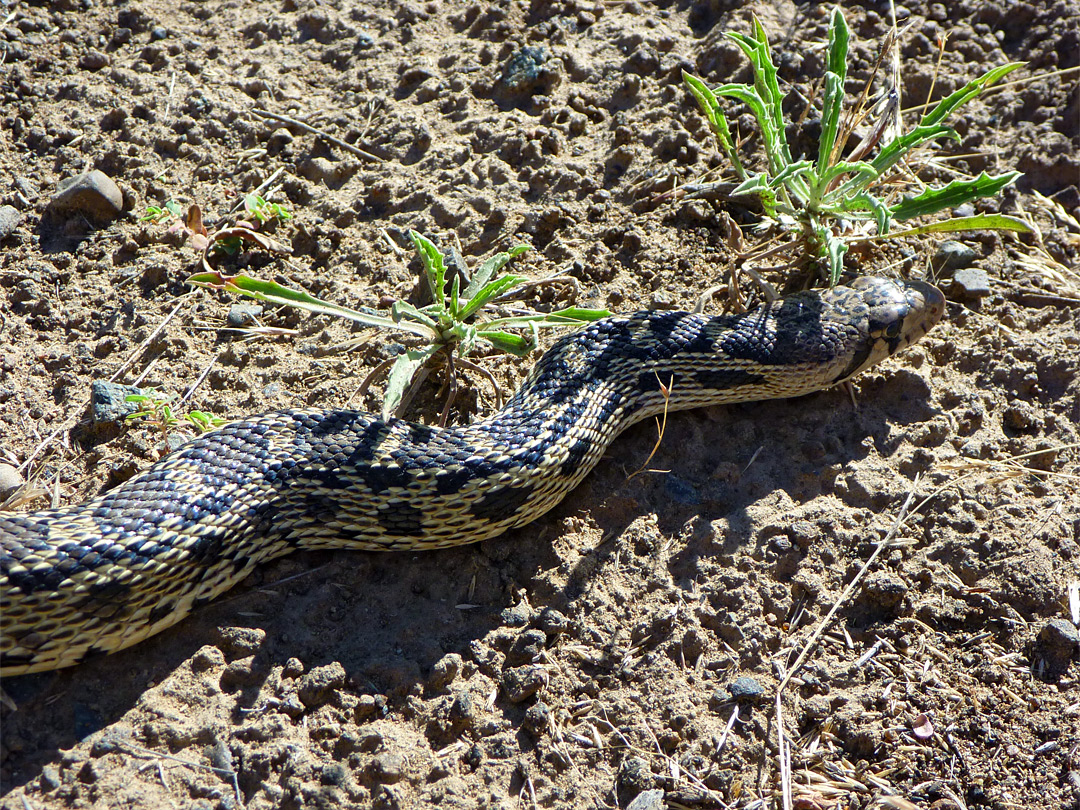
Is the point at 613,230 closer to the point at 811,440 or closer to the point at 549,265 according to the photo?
the point at 549,265

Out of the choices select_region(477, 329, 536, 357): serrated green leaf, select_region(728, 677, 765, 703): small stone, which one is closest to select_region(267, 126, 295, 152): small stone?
select_region(477, 329, 536, 357): serrated green leaf

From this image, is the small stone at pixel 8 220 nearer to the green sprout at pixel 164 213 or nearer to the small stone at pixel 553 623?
the green sprout at pixel 164 213

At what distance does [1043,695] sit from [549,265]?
11.3 ft

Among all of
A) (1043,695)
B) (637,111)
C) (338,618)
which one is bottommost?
(1043,695)

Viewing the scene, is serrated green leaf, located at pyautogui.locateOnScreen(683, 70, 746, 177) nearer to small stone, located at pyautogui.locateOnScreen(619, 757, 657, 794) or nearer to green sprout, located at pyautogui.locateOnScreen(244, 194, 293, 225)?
green sprout, located at pyautogui.locateOnScreen(244, 194, 293, 225)

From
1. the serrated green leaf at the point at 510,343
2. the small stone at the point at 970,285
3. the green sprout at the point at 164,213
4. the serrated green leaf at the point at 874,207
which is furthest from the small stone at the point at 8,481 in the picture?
the small stone at the point at 970,285

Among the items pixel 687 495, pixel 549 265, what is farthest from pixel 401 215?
pixel 687 495

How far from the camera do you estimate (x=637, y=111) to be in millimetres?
5617

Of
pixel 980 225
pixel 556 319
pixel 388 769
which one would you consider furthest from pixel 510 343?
pixel 980 225

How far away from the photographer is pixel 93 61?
5520 millimetres

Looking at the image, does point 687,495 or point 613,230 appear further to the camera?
point 613,230

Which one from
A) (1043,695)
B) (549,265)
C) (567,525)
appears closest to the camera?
(1043,695)

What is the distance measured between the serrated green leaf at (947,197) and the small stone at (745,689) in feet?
8.81

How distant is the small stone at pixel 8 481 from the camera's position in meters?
3.95
